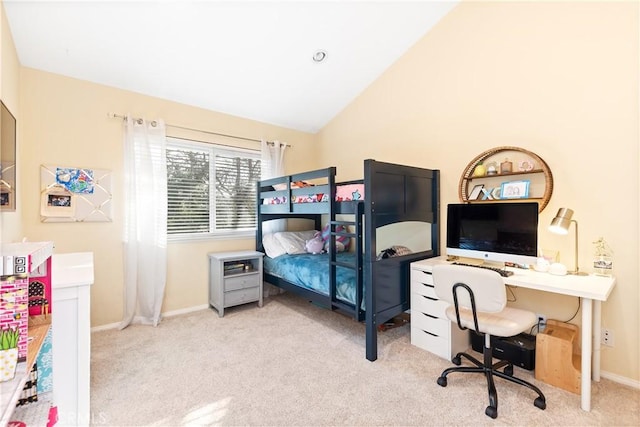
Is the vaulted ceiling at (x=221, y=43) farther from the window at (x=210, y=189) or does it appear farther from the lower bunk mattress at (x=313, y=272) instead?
the lower bunk mattress at (x=313, y=272)

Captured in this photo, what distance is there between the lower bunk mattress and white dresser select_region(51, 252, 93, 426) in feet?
5.82

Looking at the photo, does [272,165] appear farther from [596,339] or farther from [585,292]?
[596,339]

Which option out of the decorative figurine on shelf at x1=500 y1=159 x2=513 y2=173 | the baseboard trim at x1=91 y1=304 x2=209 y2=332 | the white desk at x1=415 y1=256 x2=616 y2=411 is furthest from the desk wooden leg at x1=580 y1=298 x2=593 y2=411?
the baseboard trim at x1=91 y1=304 x2=209 y2=332

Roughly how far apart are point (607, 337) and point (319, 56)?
11.1 ft

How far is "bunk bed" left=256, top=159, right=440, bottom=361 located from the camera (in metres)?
2.29

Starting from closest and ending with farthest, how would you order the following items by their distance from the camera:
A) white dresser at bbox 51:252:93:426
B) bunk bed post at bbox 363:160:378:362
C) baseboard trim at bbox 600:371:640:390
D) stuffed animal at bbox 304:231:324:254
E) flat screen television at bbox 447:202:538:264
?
white dresser at bbox 51:252:93:426
baseboard trim at bbox 600:371:640:390
flat screen television at bbox 447:202:538:264
bunk bed post at bbox 363:160:378:362
stuffed animal at bbox 304:231:324:254

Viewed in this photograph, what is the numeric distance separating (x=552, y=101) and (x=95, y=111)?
4073 mm

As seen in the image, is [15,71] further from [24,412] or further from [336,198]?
[336,198]

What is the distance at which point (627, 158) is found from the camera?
1958 millimetres

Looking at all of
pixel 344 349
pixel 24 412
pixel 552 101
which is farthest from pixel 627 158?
pixel 24 412

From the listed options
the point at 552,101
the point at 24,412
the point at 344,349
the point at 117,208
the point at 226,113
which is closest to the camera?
the point at 24,412

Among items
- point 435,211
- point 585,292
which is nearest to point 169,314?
point 435,211

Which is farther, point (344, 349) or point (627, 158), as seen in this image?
point (344, 349)

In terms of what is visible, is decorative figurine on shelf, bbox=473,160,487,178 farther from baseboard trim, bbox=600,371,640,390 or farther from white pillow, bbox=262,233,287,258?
white pillow, bbox=262,233,287,258
